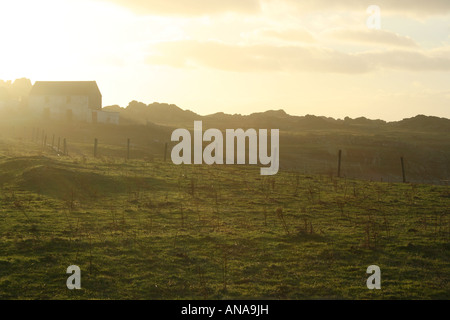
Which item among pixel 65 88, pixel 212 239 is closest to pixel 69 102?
pixel 65 88

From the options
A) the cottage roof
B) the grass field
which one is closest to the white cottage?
the cottage roof

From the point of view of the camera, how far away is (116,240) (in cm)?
1672

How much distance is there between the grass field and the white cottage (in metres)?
59.1

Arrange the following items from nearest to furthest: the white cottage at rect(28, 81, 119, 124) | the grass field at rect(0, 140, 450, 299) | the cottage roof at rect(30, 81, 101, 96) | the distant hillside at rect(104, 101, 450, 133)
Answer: the grass field at rect(0, 140, 450, 299)
the white cottage at rect(28, 81, 119, 124)
the cottage roof at rect(30, 81, 101, 96)
the distant hillside at rect(104, 101, 450, 133)

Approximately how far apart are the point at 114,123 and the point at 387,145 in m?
49.9

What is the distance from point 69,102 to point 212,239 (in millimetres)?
77094

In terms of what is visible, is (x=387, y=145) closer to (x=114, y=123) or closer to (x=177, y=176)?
(x=114, y=123)

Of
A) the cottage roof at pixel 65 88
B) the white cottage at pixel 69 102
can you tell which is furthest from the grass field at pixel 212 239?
the cottage roof at pixel 65 88

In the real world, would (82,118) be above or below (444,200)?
above

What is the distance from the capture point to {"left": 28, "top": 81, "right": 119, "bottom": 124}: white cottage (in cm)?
8762

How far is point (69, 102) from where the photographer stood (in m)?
88.2

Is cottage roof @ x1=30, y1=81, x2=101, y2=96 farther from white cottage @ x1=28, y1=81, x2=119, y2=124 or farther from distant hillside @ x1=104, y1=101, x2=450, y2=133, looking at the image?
distant hillside @ x1=104, y1=101, x2=450, y2=133

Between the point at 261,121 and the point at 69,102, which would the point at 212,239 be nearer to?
the point at 69,102
